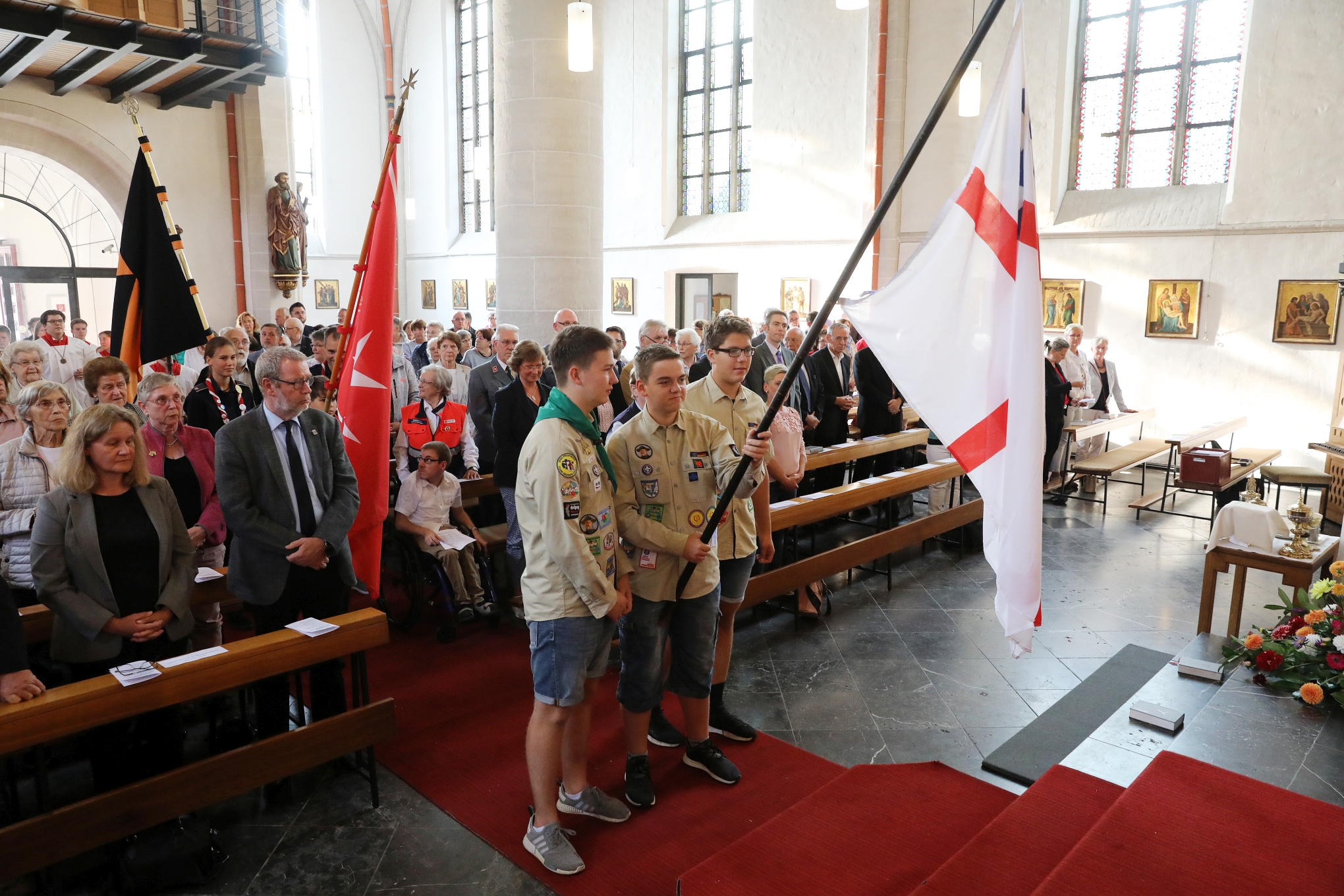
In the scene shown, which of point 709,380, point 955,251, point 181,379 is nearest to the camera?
point 955,251

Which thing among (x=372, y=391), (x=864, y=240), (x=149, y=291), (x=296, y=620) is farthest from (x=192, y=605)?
(x=864, y=240)

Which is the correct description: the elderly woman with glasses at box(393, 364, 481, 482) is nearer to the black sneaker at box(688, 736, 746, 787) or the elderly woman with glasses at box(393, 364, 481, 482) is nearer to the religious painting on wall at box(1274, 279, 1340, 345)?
the black sneaker at box(688, 736, 746, 787)

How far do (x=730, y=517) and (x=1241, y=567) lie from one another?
3.35 metres

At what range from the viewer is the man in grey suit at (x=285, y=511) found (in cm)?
361

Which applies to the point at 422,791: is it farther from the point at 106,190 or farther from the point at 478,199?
the point at 478,199

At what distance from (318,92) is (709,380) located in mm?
19338

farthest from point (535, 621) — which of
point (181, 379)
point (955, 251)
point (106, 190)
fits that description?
A: point (106, 190)

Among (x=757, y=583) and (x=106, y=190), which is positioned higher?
(x=106, y=190)

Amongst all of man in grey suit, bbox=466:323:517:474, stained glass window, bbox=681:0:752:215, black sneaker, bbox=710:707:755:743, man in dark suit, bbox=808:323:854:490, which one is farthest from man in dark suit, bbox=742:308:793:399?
stained glass window, bbox=681:0:752:215

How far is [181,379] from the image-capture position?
660cm

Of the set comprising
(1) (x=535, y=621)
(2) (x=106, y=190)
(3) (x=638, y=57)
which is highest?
(3) (x=638, y=57)

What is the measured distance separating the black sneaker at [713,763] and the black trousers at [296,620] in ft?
4.94

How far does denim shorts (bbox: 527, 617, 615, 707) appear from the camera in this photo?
301 cm

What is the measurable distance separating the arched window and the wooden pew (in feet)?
55.6
